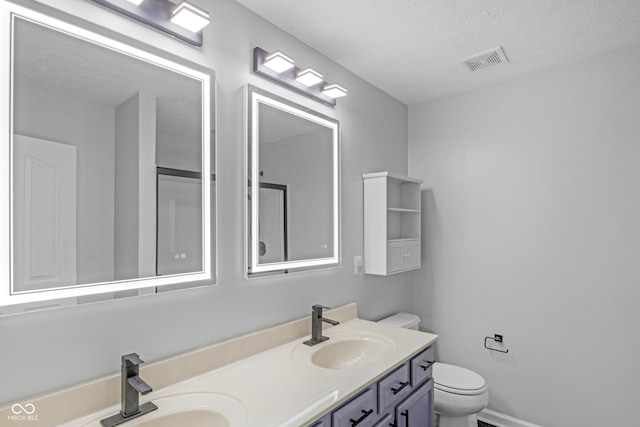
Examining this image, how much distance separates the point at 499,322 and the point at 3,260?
8.77 ft

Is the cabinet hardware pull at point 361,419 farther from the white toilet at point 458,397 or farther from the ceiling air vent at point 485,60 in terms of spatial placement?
the ceiling air vent at point 485,60

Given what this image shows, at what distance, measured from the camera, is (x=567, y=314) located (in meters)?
2.23

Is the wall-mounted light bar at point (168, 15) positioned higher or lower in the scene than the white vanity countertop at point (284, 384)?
higher

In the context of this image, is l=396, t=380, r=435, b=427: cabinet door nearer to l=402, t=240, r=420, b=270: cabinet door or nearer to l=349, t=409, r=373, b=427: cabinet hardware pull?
l=349, t=409, r=373, b=427: cabinet hardware pull

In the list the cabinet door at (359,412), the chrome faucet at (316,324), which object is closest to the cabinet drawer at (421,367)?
the cabinet door at (359,412)

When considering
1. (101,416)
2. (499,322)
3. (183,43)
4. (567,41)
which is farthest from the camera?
(499,322)

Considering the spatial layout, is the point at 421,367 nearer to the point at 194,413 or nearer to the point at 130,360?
the point at 194,413

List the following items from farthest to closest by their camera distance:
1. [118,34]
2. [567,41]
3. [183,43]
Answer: [567,41] < [183,43] < [118,34]

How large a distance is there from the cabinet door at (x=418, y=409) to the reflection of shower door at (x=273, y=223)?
88cm

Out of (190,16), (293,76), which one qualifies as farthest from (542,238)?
(190,16)

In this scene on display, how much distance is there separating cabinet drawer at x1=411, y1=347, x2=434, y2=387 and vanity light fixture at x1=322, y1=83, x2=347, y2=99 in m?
1.46

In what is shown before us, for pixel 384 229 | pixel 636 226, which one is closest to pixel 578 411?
pixel 636 226

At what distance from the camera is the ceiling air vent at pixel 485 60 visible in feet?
6.92

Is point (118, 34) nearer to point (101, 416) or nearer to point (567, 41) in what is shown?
point (101, 416)
